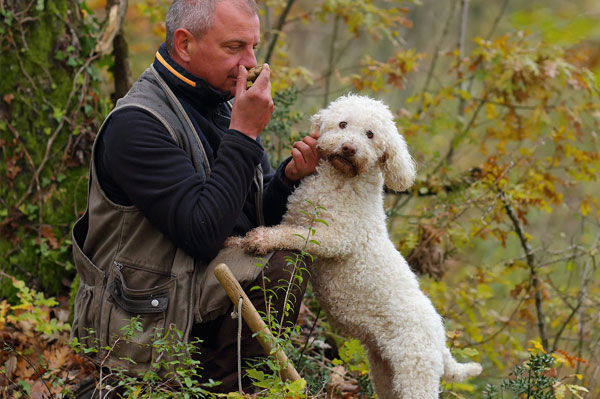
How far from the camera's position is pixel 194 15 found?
2.68 meters

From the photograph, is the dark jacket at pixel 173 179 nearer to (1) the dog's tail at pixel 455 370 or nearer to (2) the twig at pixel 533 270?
(1) the dog's tail at pixel 455 370

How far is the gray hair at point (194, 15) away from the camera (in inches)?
105

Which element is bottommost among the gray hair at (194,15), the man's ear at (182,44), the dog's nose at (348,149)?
the dog's nose at (348,149)

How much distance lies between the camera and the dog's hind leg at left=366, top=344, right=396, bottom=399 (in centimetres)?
294

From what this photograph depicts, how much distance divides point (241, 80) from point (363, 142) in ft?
2.06

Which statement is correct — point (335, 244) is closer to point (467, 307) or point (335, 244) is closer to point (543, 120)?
point (467, 307)

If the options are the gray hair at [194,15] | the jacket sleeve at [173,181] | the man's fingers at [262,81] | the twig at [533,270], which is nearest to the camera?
the jacket sleeve at [173,181]

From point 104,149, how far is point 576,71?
12.1ft

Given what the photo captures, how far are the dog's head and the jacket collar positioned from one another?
563 millimetres

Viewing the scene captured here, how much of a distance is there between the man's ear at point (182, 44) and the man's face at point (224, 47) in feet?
0.06

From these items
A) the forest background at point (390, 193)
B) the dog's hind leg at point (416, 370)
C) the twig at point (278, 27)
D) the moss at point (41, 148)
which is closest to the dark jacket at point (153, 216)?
the forest background at point (390, 193)

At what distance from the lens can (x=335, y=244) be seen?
2781 mm

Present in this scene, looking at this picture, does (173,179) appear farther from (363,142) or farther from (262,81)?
(363,142)

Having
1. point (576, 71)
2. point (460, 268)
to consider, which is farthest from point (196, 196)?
point (460, 268)
